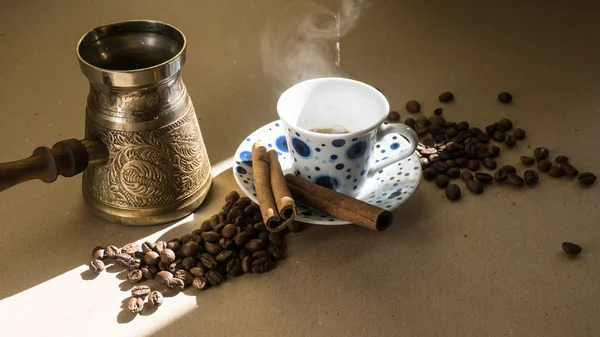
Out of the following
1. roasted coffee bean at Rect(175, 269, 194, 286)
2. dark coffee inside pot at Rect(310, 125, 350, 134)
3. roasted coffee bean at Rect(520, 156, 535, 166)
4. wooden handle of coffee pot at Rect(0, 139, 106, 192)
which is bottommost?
roasted coffee bean at Rect(175, 269, 194, 286)

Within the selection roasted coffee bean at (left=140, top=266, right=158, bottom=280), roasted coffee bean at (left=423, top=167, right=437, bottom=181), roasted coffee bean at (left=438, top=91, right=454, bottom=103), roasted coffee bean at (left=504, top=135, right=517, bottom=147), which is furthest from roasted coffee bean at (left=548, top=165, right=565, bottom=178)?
roasted coffee bean at (left=140, top=266, right=158, bottom=280)

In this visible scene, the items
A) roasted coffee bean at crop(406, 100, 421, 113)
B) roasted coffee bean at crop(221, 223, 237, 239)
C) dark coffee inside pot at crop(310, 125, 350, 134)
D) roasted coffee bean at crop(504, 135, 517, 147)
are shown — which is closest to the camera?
roasted coffee bean at crop(221, 223, 237, 239)

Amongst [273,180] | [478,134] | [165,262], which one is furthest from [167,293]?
[478,134]

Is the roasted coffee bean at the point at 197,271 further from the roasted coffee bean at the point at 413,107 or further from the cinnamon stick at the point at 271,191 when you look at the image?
the roasted coffee bean at the point at 413,107

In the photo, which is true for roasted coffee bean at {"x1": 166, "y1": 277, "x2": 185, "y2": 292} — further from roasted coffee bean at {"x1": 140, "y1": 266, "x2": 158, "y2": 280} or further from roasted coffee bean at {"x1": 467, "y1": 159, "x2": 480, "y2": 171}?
roasted coffee bean at {"x1": 467, "y1": 159, "x2": 480, "y2": 171}

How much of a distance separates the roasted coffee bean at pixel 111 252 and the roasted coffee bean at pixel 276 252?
0.24 m

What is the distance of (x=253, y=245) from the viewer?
1041 millimetres

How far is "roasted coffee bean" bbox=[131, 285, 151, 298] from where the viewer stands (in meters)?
0.98

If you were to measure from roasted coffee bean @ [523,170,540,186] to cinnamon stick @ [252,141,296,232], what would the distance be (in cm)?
46

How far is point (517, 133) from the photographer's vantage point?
1328mm

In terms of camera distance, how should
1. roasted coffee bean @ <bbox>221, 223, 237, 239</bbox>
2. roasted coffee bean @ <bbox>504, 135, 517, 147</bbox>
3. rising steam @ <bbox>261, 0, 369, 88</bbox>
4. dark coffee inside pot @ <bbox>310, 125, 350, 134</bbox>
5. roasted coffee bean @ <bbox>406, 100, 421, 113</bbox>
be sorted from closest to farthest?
roasted coffee bean @ <bbox>221, 223, 237, 239</bbox>
dark coffee inside pot @ <bbox>310, 125, 350, 134</bbox>
roasted coffee bean @ <bbox>504, 135, 517, 147</bbox>
roasted coffee bean @ <bbox>406, 100, 421, 113</bbox>
rising steam @ <bbox>261, 0, 369, 88</bbox>

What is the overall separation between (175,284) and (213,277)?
0.19 feet

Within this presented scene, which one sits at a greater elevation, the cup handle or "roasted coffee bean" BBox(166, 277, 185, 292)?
the cup handle

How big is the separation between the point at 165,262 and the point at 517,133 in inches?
29.2
